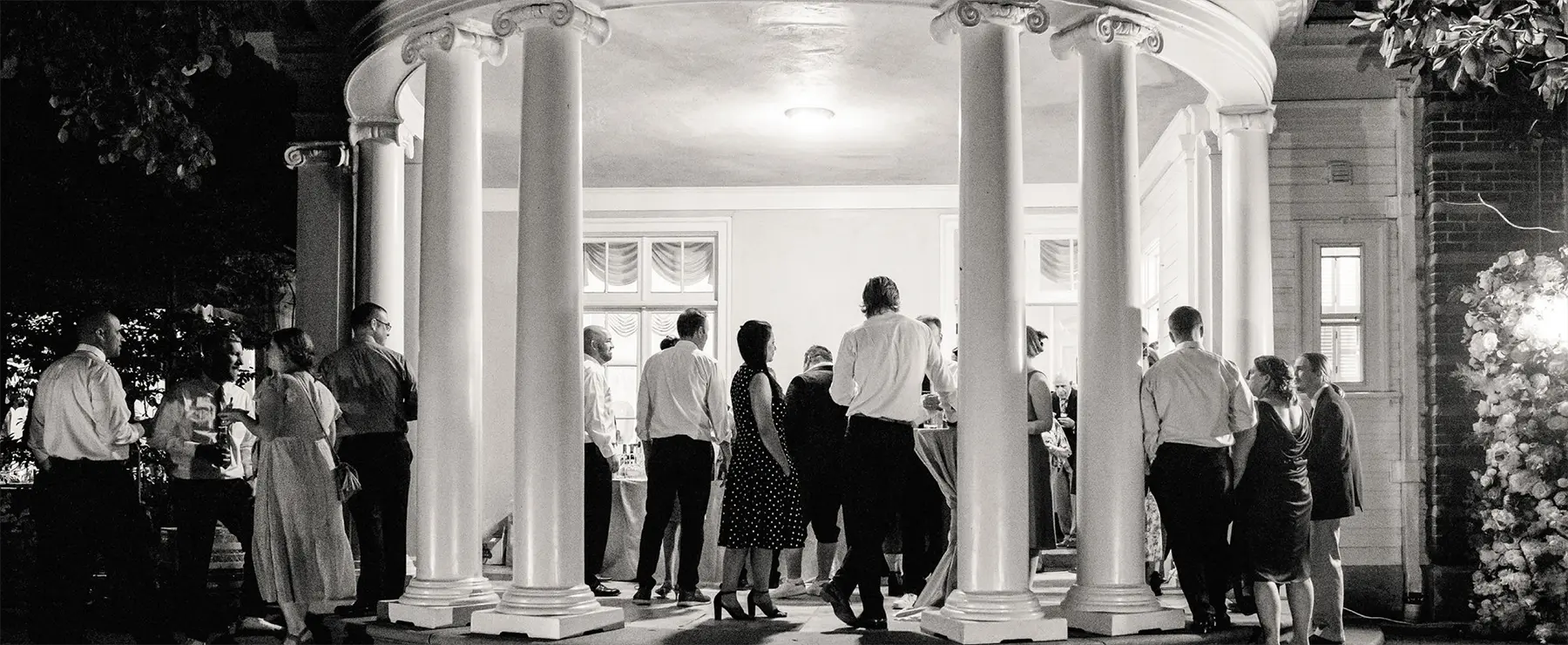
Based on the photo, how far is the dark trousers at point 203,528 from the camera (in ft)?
25.9

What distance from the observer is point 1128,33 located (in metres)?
7.41

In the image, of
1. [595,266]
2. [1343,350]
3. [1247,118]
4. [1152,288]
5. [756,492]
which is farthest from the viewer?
[595,266]

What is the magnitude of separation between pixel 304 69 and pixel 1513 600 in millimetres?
8694

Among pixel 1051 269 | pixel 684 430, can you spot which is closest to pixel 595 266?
pixel 1051 269

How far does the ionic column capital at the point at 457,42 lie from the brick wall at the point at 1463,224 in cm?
615

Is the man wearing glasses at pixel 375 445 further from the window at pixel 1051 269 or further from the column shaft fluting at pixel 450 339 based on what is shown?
the window at pixel 1051 269

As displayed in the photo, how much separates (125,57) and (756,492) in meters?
4.27

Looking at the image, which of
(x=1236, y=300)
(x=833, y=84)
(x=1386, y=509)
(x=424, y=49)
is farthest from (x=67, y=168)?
(x=1386, y=509)

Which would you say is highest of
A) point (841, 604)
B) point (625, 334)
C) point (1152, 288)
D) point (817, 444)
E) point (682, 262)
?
point (682, 262)

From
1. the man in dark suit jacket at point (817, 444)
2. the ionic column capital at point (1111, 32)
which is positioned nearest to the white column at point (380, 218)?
the man in dark suit jacket at point (817, 444)

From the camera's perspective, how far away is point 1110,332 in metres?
7.29

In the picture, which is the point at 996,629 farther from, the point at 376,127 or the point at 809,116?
the point at 376,127

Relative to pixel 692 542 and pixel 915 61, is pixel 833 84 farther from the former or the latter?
pixel 692 542

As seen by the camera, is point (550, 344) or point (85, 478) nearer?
point (550, 344)
